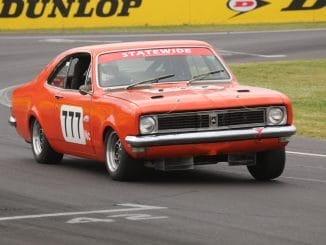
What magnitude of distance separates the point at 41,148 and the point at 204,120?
10.1ft

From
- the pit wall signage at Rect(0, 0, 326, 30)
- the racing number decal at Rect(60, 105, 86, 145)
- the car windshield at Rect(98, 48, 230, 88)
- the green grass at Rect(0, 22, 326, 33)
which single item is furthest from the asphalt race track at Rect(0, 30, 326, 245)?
the pit wall signage at Rect(0, 0, 326, 30)

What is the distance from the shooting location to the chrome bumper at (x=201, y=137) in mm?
12016

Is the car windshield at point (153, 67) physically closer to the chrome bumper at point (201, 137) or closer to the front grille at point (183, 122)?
the front grille at point (183, 122)

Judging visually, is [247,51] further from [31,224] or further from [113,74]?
[31,224]

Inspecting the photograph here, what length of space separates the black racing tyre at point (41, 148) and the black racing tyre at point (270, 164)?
113 inches

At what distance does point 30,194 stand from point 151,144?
125 centimetres

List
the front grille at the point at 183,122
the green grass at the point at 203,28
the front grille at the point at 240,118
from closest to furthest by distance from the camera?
the front grille at the point at 183,122
the front grille at the point at 240,118
the green grass at the point at 203,28

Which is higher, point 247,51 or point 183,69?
point 183,69

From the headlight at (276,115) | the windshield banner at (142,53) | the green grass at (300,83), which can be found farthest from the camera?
the green grass at (300,83)

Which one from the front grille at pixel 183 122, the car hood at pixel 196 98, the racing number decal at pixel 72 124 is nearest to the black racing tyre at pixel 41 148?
the racing number decal at pixel 72 124

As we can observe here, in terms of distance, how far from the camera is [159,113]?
39.7 ft

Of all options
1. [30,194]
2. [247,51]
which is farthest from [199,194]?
[247,51]

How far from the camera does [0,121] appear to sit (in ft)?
66.9

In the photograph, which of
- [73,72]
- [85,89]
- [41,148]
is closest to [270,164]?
[85,89]
